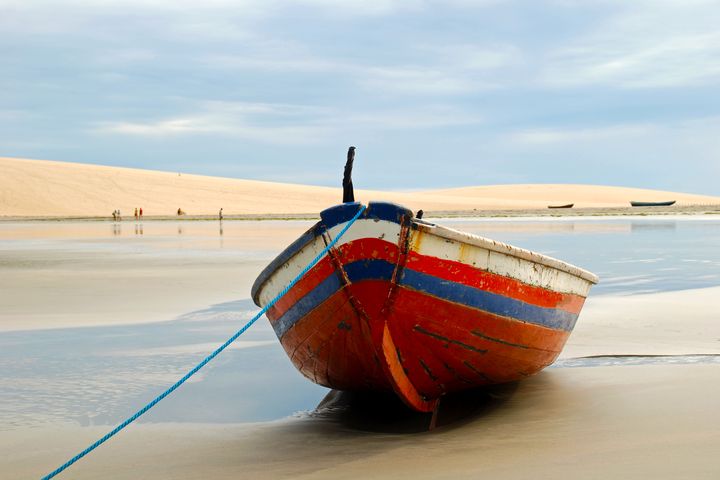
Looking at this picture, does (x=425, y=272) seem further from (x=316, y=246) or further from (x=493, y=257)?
(x=316, y=246)

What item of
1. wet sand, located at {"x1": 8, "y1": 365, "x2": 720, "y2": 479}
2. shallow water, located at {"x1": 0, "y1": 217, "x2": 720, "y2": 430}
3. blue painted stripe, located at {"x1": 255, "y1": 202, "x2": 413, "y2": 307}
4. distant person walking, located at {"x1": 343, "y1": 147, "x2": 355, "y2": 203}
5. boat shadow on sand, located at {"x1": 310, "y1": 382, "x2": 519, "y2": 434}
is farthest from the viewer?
shallow water, located at {"x1": 0, "y1": 217, "x2": 720, "y2": 430}

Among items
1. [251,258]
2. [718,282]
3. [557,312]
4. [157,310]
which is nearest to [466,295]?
[557,312]

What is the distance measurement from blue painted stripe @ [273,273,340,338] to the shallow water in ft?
1.93

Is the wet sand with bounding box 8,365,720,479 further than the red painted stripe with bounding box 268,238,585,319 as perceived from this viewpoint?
No

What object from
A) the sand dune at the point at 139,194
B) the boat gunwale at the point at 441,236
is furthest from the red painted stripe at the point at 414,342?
the sand dune at the point at 139,194

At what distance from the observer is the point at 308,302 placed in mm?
5328

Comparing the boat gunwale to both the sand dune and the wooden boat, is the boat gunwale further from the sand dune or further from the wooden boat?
the sand dune

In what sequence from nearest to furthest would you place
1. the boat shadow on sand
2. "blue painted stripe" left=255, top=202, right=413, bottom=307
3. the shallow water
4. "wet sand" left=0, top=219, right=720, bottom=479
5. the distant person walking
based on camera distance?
1. "wet sand" left=0, top=219, right=720, bottom=479
2. "blue painted stripe" left=255, top=202, right=413, bottom=307
3. the boat shadow on sand
4. the distant person walking
5. the shallow water

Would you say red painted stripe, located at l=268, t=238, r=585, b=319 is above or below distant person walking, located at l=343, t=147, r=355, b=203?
below

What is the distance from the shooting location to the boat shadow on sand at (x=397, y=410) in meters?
5.32

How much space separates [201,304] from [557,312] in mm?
5729

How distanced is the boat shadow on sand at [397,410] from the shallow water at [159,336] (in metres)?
0.20

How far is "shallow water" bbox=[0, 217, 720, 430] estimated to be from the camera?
19.0 feet

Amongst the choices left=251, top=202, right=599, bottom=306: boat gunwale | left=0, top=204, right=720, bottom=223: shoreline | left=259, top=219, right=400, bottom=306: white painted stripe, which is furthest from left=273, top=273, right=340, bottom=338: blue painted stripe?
left=0, top=204, right=720, bottom=223: shoreline
